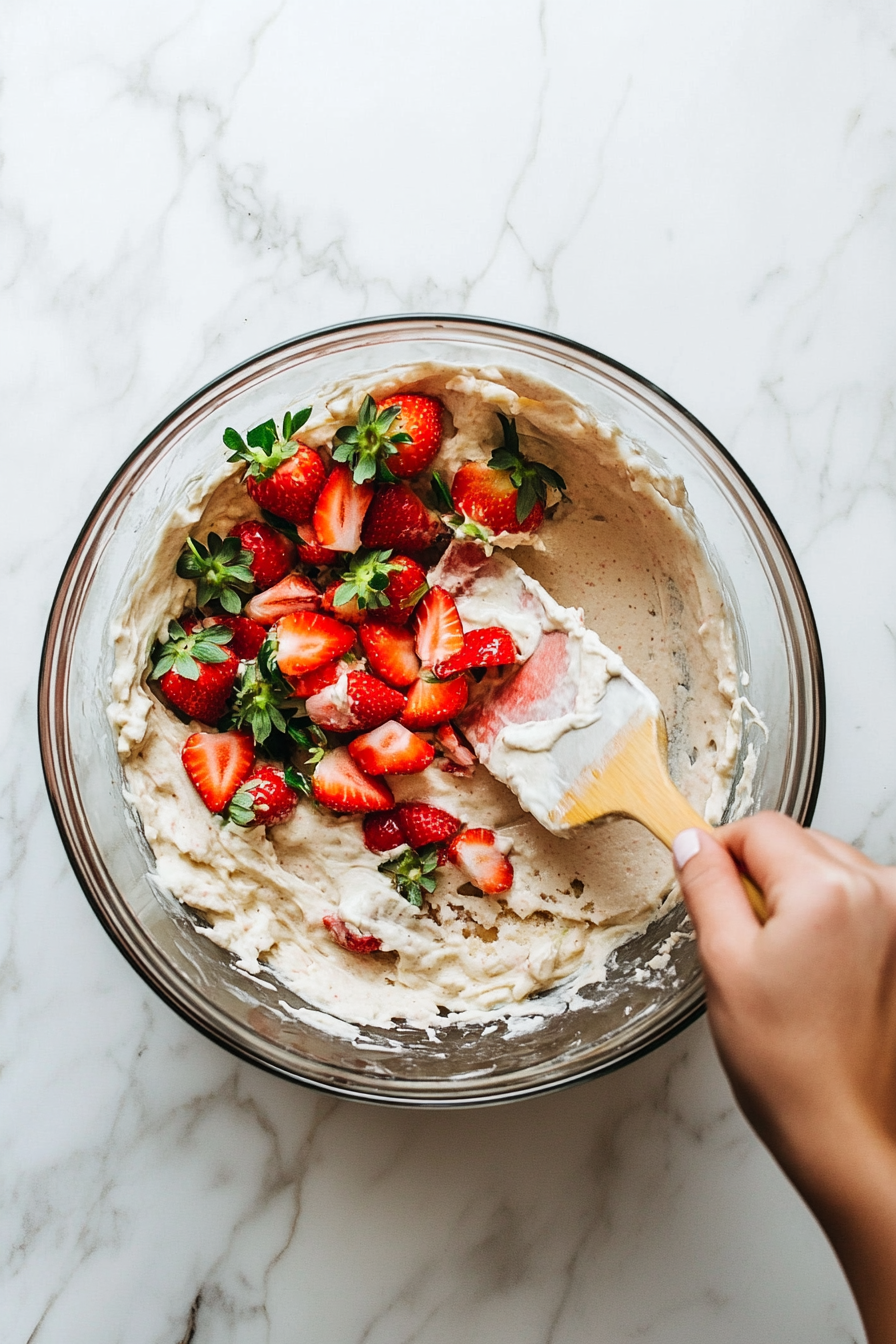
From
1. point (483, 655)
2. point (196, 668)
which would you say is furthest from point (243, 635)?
point (483, 655)

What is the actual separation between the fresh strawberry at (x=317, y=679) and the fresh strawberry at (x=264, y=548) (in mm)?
213

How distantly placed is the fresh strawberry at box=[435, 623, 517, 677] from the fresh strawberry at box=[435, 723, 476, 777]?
14 centimetres

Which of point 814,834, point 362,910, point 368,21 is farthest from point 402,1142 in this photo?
point 368,21

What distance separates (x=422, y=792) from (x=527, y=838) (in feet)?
0.83

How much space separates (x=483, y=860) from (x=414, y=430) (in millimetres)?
905

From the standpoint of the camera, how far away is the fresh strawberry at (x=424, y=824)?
2.11 m

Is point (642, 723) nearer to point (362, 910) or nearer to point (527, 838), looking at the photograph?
point (527, 838)

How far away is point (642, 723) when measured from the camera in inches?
73.4

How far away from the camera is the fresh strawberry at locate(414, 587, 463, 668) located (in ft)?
6.79

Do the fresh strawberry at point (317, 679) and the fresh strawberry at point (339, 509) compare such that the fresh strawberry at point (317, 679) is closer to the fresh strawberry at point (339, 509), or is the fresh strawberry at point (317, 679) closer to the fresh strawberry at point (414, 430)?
the fresh strawberry at point (339, 509)

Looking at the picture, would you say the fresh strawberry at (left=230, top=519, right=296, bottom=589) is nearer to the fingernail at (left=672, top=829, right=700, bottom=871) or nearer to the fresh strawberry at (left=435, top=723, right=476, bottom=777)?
the fresh strawberry at (left=435, top=723, right=476, bottom=777)

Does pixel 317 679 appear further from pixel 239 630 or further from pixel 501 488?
pixel 501 488

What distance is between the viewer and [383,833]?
2.12m

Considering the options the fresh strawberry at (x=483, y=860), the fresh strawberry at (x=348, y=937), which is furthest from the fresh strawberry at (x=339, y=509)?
the fresh strawberry at (x=348, y=937)
